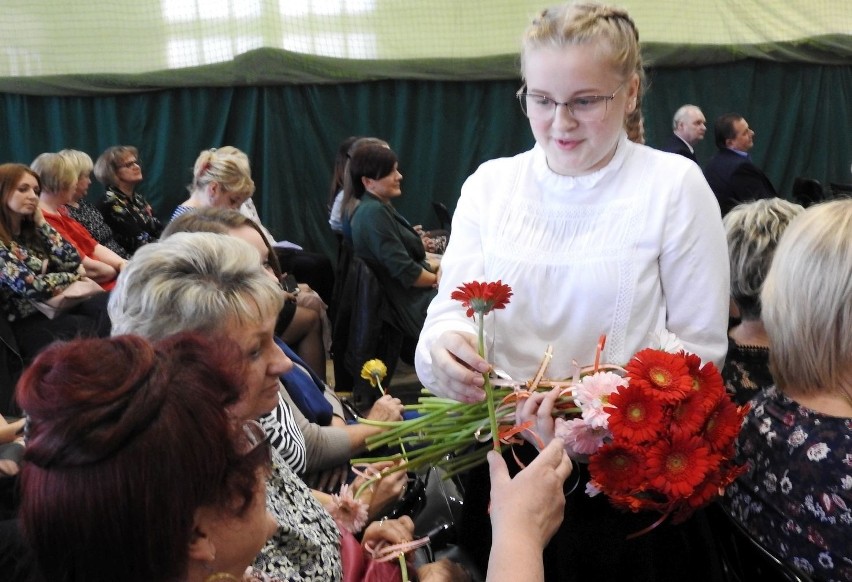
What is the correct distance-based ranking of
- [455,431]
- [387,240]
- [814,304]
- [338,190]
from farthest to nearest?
[338,190]
[387,240]
[455,431]
[814,304]

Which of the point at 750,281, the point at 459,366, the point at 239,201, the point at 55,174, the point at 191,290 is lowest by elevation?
the point at 239,201

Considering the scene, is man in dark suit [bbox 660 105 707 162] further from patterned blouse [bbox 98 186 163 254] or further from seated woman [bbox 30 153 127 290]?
seated woman [bbox 30 153 127 290]

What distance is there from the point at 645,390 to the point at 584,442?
0.15m

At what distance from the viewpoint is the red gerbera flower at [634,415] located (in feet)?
4.30

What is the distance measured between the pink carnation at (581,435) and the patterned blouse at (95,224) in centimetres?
454

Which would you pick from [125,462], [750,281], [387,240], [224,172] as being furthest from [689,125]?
[125,462]

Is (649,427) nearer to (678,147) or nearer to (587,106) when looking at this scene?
(587,106)

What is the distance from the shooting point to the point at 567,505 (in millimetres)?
1586

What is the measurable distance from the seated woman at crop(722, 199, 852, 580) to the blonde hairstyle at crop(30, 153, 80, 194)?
4510 millimetres

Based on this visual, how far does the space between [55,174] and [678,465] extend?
4.65 m

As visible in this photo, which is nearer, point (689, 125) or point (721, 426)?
point (721, 426)

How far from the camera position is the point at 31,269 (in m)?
4.09

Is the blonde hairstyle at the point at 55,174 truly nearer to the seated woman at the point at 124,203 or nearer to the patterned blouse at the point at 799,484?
the seated woman at the point at 124,203

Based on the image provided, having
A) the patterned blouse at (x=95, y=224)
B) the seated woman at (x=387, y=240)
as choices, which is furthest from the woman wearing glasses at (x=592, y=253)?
the patterned blouse at (x=95, y=224)
